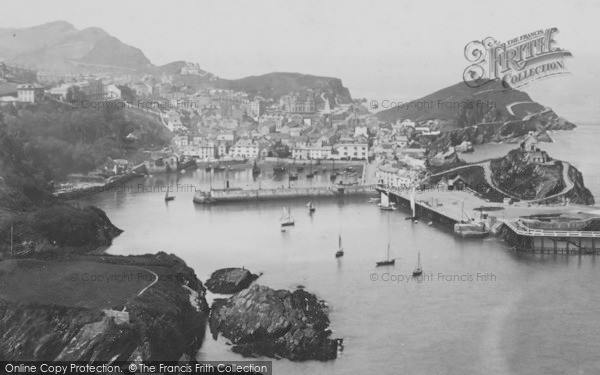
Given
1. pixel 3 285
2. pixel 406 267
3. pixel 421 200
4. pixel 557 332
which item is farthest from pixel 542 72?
pixel 3 285

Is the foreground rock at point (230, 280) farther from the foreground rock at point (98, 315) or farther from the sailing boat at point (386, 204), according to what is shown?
the sailing boat at point (386, 204)

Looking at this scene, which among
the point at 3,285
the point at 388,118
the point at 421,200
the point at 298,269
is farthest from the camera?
the point at 388,118

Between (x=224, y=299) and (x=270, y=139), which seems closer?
(x=224, y=299)

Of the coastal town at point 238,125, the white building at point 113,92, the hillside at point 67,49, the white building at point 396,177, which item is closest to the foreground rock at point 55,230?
the coastal town at point 238,125

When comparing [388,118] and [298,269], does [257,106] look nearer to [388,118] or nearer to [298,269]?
[388,118]

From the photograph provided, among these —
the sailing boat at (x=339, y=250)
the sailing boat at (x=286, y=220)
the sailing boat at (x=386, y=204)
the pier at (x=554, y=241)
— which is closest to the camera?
the sailing boat at (x=339, y=250)

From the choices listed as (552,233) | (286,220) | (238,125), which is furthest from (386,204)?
(238,125)
